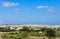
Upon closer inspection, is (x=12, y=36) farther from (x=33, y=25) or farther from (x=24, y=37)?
(x=33, y=25)

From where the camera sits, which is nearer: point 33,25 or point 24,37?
point 24,37

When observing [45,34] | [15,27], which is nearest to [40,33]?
[45,34]

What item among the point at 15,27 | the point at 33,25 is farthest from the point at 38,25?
the point at 15,27

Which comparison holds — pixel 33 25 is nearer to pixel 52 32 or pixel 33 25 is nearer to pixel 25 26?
pixel 25 26

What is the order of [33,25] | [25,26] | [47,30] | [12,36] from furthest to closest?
1. [33,25]
2. [25,26]
3. [47,30]
4. [12,36]

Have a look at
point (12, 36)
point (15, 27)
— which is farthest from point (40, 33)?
point (15, 27)

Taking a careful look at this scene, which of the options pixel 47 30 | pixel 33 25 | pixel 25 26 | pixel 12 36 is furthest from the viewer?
pixel 33 25

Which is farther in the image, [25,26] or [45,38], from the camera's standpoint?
[25,26]

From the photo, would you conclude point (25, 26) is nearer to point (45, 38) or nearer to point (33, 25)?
point (33, 25)
